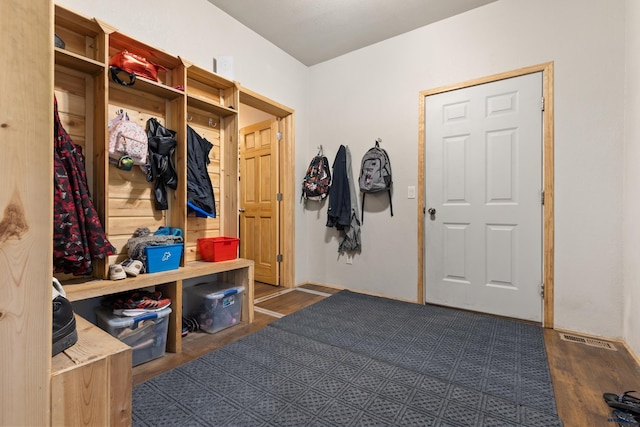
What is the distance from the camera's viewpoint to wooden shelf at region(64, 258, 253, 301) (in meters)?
1.50

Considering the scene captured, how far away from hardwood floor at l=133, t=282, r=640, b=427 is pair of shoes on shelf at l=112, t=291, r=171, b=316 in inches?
12.5

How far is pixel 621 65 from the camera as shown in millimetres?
2033

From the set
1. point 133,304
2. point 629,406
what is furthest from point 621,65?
point 133,304

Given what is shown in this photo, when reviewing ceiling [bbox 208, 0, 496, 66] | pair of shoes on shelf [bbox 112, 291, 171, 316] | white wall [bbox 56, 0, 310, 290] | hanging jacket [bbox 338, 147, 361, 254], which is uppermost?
ceiling [bbox 208, 0, 496, 66]

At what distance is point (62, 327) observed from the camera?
90 centimetres

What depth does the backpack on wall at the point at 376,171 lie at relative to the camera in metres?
2.98

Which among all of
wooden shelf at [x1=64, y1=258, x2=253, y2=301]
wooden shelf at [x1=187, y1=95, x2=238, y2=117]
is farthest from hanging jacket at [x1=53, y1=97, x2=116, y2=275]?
wooden shelf at [x1=187, y1=95, x2=238, y2=117]

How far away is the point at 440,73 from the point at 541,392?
2545 mm

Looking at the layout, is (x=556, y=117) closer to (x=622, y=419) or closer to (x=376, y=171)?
(x=376, y=171)

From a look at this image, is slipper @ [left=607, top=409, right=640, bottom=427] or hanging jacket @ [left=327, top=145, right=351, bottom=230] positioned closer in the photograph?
slipper @ [left=607, top=409, right=640, bottom=427]

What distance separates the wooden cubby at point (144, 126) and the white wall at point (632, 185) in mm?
2573

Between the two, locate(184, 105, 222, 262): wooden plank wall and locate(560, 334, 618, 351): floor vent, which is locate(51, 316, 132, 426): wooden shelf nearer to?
locate(184, 105, 222, 262): wooden plank wall

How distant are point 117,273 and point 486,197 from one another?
278 centimetres

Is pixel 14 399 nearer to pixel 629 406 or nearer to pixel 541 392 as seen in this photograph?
pixel 541 392
